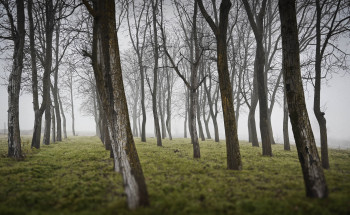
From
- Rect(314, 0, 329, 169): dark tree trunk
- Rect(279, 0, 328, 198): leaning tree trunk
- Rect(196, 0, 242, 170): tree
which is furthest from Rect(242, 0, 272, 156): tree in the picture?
Rect(279, 0, 328, 198): leaning tree trunk

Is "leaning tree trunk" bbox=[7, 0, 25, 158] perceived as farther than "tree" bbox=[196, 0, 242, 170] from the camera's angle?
Yes

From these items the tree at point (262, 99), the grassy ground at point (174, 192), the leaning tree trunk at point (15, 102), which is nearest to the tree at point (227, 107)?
A: the grassy ground at point (174, 192)

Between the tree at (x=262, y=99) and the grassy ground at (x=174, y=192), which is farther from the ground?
the tree at (x=262, y=99)

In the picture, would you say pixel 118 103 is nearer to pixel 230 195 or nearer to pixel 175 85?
pixel 230 195

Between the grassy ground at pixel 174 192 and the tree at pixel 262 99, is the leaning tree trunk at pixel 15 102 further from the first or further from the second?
the tree at pixel 262 99

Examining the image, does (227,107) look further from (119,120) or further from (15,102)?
(15,102)

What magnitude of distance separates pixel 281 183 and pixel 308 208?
142cm

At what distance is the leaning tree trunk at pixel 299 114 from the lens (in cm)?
342

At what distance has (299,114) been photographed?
11.9 feet

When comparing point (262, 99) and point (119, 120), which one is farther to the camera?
point (262, 99)

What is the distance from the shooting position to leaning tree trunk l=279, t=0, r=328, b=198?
3.42m

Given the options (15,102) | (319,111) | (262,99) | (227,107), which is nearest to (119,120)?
(227,107)

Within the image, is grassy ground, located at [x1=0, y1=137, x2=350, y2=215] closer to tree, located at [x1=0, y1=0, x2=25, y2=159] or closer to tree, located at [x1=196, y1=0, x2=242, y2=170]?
tree, located at [x1=196, y1=0, x2=242, y2=170]

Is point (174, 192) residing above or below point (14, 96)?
below
